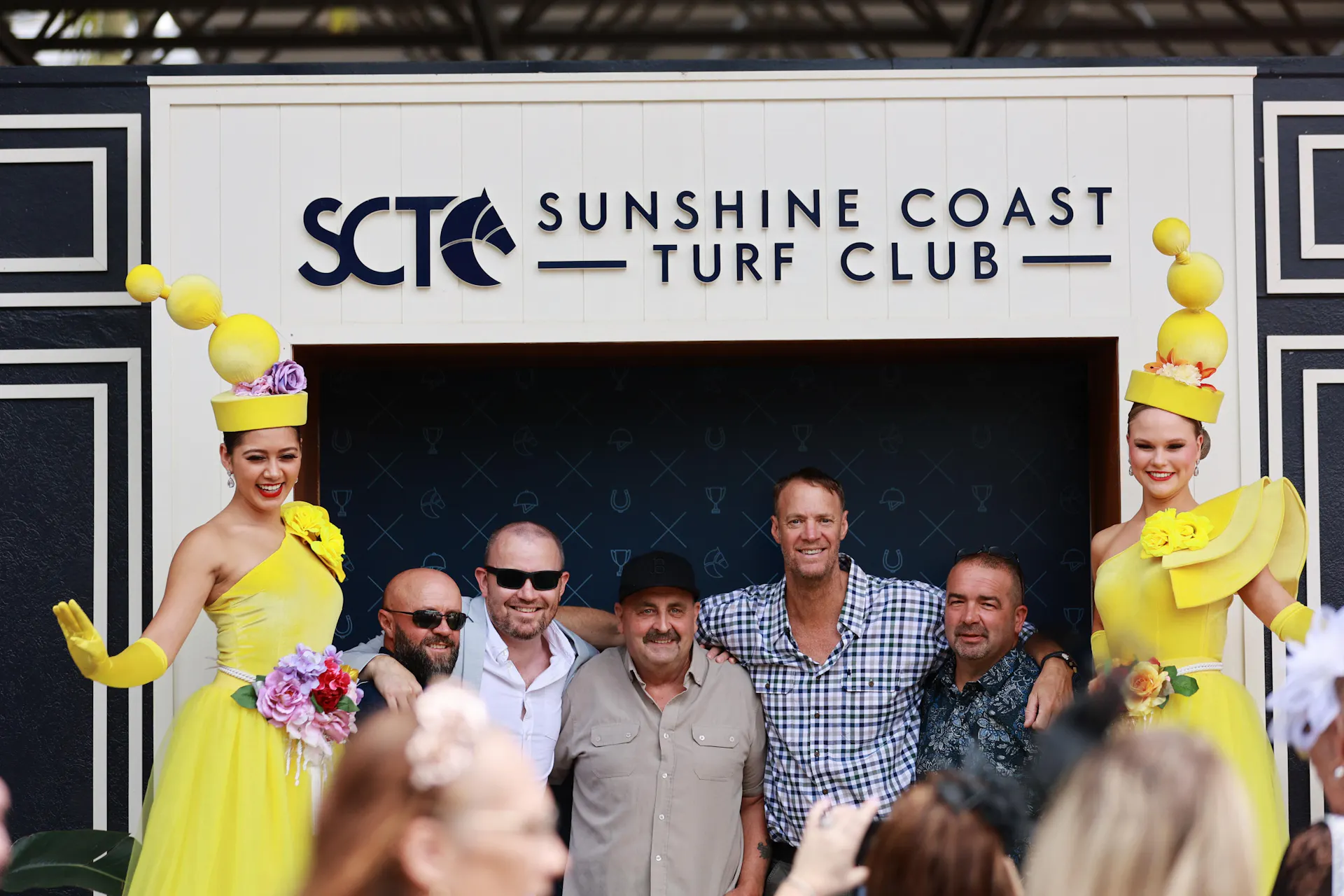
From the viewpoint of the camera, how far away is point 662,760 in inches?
174

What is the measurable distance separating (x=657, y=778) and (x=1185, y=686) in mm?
1638

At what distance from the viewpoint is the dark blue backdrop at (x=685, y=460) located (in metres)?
5.48

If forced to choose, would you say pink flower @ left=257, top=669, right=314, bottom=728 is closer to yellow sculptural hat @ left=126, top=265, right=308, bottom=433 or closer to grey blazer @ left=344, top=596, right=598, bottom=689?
grey blazer @ left=344, top=596, right=598, bottom=689

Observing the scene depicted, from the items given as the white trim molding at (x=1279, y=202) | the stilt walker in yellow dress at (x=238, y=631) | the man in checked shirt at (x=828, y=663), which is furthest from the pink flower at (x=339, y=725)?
the white trim molding at (x=1279, y=202)

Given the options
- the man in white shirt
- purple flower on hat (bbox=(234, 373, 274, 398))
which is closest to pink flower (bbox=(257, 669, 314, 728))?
the man in white shirt

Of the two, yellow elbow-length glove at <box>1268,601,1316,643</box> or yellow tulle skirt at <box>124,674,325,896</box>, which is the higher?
yellow elbow-length glove at <box>1268,601,1316,643</box>

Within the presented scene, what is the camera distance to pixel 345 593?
548 cm

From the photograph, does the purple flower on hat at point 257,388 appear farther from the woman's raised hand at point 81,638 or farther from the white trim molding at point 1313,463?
the white trim molding at point 1313,463

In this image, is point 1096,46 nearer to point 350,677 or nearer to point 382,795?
point 350,677

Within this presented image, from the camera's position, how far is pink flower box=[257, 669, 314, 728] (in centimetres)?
388

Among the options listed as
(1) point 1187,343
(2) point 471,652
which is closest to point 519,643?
(2) point 471,652

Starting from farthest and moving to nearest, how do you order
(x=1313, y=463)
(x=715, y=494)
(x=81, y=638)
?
(x=715, y=494) → (x=1313, y=463) → (x=81, y=638)

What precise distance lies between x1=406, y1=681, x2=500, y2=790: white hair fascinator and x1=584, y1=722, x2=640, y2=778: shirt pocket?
265 centimetres

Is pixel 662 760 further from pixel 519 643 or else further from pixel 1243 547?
pixel 1243 547
